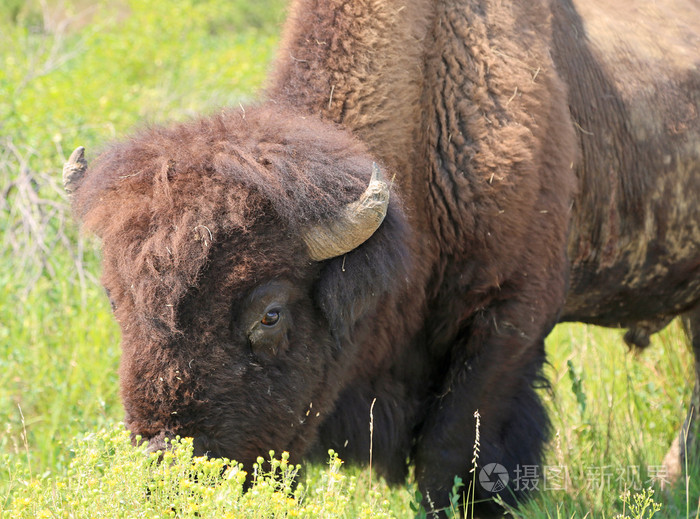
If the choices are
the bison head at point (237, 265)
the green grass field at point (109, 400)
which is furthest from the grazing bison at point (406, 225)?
the green grass field at point (109, 400)

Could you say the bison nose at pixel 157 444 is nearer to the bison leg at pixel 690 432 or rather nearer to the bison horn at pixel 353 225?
the bison horn at pixel 353 225

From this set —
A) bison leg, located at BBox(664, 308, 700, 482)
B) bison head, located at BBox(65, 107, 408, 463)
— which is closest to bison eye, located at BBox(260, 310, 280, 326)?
bison head, located at BBox(65, 107, 408, 463)

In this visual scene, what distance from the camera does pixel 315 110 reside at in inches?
148

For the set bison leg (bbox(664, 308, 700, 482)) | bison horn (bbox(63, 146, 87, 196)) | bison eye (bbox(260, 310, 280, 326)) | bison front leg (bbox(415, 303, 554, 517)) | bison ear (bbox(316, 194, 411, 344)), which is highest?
bison horn (bbox(63, 146, 87, 196))

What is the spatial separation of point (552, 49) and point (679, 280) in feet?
5.50

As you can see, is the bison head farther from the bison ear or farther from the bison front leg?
the bison front leg

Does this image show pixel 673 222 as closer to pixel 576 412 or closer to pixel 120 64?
pixel 576 412

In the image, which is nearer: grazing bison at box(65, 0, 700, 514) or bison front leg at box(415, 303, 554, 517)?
grazing bison at box(65, 0, 700, 514)

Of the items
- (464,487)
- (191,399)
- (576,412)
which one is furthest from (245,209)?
(576,412)

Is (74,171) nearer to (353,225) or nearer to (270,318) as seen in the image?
(270,318)

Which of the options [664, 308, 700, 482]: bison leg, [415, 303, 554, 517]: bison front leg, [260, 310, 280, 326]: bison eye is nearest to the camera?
[260, 310, 280, 326]: bison eye

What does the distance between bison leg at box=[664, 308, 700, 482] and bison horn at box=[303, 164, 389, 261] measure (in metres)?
2.72

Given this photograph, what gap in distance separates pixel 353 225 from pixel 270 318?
1.61 ft

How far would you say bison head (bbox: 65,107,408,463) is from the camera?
2.94 m
